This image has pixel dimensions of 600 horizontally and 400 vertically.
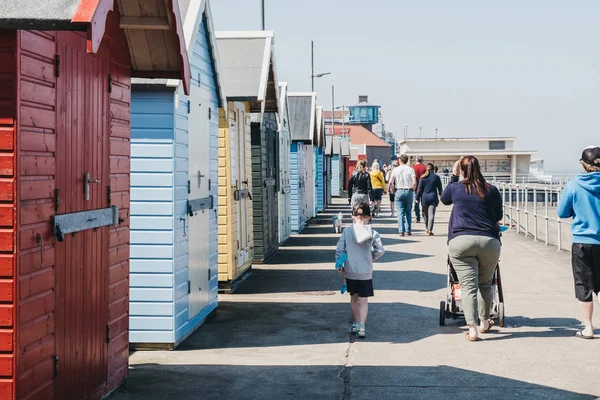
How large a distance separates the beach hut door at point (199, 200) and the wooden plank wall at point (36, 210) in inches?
161

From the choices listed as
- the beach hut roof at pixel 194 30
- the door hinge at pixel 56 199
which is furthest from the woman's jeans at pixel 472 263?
the door hinge at pixel 56 199

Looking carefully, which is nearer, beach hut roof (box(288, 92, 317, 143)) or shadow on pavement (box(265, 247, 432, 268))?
shadow on pavement (box(265, 247, 432, 268))

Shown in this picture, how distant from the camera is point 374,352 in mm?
8789

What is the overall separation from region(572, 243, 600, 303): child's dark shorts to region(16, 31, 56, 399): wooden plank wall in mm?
5621

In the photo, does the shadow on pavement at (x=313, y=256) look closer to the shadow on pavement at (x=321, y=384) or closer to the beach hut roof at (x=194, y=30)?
the beach hut roof at (x=194, y=30)

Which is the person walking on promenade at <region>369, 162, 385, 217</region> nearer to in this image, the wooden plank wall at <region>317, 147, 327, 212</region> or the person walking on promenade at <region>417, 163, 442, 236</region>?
the person walking on promenade at <region>417, 163, 442, 236</region>

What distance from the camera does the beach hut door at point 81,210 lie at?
577 centimetres

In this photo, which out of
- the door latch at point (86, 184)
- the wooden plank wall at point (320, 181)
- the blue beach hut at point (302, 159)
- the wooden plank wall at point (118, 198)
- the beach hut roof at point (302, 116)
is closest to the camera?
the door latch at point (86, 184)

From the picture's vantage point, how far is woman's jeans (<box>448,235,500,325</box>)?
9.21 metres

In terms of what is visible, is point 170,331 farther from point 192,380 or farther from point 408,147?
point 408,147

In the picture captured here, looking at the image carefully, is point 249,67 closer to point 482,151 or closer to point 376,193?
point 376,193

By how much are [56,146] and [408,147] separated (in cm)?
9768

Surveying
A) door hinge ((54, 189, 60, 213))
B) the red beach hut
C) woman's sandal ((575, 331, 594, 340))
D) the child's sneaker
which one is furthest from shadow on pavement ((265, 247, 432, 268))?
door hinge ((54, 189, 60, 213))

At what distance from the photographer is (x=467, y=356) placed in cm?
861
